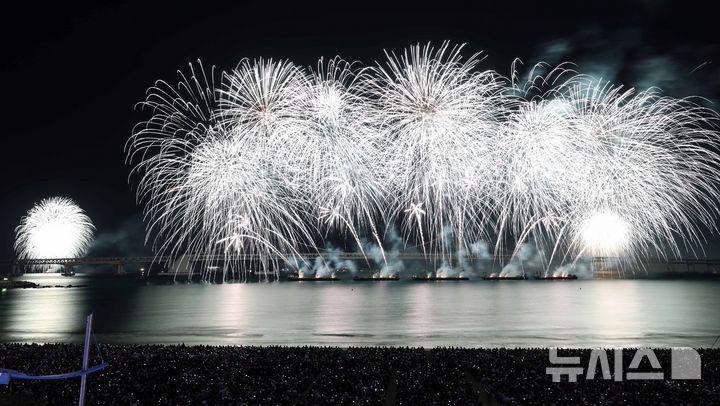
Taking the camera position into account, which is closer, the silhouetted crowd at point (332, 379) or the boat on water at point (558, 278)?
the silhouetted crowd at point (332, 379)

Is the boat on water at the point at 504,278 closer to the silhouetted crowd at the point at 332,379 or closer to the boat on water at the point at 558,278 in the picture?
the boat on water at the point at 558,278

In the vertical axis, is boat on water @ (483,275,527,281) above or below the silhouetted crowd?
above

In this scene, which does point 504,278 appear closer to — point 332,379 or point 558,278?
point 558,278

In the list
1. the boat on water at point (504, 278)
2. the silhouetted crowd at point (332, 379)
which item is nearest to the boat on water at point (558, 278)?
the boat on water at point (504, 278)

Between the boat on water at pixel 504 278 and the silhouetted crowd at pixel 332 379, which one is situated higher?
the boat on water at pixel 504 278

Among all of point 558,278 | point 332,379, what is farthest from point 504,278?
point 332,379

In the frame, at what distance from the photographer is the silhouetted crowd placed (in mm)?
16641

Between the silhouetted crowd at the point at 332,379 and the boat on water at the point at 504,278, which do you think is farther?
the boat on water at the point at 504,278

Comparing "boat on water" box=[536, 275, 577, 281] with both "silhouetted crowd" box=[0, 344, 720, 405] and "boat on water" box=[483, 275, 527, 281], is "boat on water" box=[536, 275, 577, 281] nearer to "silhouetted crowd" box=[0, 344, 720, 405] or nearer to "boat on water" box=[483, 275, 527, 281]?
"boat on water" box=[483, 275, 527, 281]

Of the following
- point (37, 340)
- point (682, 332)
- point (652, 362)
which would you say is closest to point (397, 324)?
point (682, 332)

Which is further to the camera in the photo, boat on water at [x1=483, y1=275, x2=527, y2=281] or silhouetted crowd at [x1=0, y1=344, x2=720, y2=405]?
boat on water at [x1=483, y1=275, x2=527, y2=281]

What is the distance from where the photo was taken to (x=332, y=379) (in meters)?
18.4

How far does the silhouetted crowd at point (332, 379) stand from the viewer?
1664cm

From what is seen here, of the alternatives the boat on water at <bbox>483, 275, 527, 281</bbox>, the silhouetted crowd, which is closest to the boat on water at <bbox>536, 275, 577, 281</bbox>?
the boat on water at <bbox>483, 275, 527, 281</bbox>
